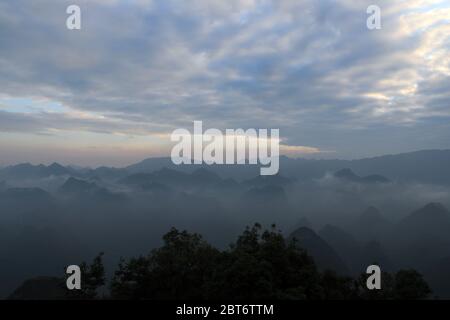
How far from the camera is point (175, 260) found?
36156mm

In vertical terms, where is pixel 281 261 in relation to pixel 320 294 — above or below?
above

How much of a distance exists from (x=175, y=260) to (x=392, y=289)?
84.5 ft

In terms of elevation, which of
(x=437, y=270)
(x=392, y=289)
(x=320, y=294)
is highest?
(x=320, y=294)

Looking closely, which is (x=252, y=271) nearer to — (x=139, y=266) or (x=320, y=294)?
(x=320, y=294)
